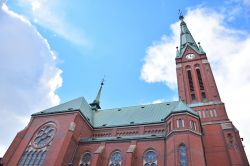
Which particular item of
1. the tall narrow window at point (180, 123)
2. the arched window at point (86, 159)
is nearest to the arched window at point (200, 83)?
the tall narrow window at point (180, 123)

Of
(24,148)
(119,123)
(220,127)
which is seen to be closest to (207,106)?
(220,127)

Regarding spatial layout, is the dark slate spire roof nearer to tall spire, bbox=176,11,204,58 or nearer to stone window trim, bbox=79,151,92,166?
tall spire, bbox=176,11,204,58

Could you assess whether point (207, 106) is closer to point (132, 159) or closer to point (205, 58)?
point (205, 58)

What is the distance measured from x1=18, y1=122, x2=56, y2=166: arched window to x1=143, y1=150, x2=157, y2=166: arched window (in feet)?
41.9

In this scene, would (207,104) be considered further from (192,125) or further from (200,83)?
(192,125)

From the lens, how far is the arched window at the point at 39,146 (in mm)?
27797

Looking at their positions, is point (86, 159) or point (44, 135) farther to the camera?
point (44, 135)

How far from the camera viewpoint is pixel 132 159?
25.1 m

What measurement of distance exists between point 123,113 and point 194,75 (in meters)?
14.0

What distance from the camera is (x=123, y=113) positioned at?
128ft

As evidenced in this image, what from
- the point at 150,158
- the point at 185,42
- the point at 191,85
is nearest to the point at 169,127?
the point at 150,158

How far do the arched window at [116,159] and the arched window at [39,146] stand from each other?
339 inches

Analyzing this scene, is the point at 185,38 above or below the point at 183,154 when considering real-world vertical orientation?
above

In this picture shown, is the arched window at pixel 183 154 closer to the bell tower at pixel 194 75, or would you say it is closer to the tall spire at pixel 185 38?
the bell tower at pixel 194 75
